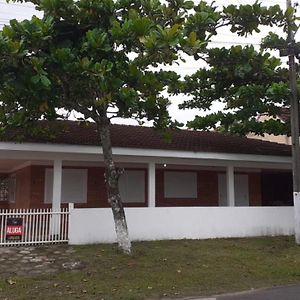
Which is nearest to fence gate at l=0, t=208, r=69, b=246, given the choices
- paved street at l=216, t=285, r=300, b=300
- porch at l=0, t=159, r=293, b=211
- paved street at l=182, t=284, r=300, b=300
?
porch at l=0, t=159, r=293, b=211

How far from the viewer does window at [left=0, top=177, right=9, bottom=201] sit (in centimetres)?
2420

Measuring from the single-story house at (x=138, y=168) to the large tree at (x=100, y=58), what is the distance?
257 centimetres

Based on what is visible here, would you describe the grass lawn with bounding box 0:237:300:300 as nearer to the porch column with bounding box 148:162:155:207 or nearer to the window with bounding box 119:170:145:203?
the porch column with bounding box 148:162:155:207

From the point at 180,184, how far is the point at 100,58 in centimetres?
1084

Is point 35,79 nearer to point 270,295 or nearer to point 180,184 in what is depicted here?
point 270,295

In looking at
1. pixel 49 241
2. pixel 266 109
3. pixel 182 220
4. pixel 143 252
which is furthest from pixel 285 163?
pixel 49 241

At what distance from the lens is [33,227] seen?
14445 millimetres

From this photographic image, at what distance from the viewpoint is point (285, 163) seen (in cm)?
2089

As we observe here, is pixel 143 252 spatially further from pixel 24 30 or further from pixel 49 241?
pixel 24 30

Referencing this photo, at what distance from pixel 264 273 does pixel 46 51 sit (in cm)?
735

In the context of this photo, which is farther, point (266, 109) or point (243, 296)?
point (266, 109)

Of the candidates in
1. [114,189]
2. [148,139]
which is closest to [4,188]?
[148,139]

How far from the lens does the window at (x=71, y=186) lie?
750 inches

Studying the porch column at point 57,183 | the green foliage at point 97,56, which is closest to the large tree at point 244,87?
the green foliage at point 97,56
